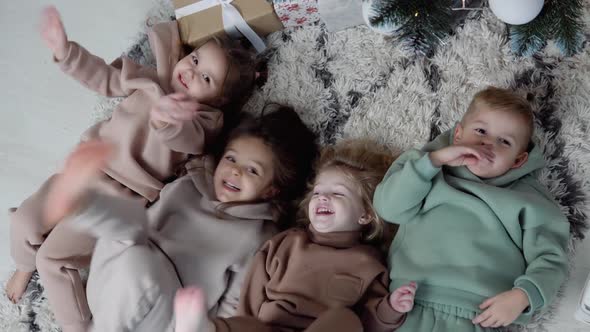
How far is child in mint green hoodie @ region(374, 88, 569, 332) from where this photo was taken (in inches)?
46.2

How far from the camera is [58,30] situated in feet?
4.92

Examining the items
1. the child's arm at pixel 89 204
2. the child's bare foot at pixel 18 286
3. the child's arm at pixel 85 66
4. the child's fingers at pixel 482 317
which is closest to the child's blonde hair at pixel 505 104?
the child's fingers at pixel 482 317

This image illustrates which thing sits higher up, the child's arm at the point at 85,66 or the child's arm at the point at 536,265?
the child's arm at the point at 85,66

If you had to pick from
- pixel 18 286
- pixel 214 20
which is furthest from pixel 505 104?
pixel 18 286

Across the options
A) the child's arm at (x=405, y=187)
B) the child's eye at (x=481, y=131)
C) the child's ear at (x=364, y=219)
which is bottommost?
the child's ear at (x=364, y=219)

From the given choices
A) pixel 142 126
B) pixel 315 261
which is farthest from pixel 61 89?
pixel 315 261

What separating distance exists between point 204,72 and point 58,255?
1.93 ft

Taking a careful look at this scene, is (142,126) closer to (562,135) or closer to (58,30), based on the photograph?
(58,30)

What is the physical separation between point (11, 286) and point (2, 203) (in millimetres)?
256

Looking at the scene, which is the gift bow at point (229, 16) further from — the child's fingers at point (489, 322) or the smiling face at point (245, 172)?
the child's fingers at point (489, 322)

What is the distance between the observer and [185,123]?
4.81 feet

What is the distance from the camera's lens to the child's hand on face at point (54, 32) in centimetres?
148

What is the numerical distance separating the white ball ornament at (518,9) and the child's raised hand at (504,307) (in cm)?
50

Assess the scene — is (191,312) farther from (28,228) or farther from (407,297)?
(28,228)
